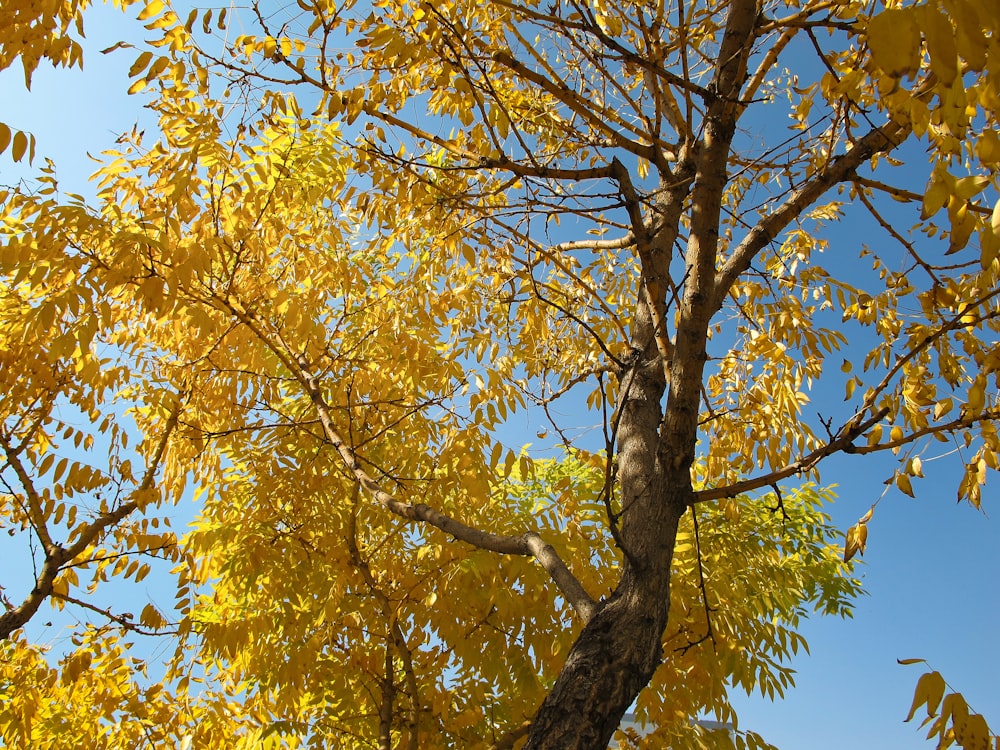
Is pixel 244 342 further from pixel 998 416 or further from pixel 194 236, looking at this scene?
pixel 998 416

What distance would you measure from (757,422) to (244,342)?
8.09 feet

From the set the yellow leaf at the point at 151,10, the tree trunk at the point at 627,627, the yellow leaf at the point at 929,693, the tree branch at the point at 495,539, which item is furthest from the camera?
the yellow leaf at the point at 151,10

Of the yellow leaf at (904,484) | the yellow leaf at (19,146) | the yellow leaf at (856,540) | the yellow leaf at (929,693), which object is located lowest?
the yellow leaf at (929,693)

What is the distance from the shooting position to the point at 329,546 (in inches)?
143

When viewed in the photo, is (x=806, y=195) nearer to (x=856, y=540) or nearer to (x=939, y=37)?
(x=856, y=540)

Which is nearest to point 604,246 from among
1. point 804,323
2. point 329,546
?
point 804,323

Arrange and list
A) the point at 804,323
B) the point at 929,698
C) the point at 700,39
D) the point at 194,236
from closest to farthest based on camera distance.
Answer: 1. the point at 929,698
2. the point at 804,323
3. the point at 194,236
4. the point at 700,39

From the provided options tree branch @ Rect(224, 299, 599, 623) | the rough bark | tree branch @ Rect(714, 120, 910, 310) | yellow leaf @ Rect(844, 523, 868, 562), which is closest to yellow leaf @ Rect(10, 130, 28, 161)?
tree branch @ Rect(224, 299, 599, 623)

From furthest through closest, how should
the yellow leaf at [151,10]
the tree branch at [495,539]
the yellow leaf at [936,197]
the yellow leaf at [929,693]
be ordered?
the yellow leaf at [151,10]
the tree branch at [495,539]
the yellow leaf at [929,693]
the yellow leaf at [936,197]

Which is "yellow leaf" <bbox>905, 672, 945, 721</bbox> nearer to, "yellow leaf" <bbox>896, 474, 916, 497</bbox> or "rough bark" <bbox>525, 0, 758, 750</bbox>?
"yellow leaf" <bbox>896, 474, 916, 497</bbox>

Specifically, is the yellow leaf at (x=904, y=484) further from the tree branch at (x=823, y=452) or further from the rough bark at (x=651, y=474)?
the rough bark at (x=651, y=474)

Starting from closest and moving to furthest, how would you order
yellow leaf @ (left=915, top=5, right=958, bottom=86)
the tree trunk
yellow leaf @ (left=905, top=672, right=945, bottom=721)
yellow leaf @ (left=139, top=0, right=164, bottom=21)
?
yellow leaf @ (left=915, top=5, right=958, bottom=86), yellow leaf @ (left=905, top=672, right=945, bottom=721), the tree trunk, yellow leaf @ (left=139, top=0, right=164, bottom=21)

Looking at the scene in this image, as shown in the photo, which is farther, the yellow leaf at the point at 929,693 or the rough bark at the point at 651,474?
the rough bark at the point at 651,474

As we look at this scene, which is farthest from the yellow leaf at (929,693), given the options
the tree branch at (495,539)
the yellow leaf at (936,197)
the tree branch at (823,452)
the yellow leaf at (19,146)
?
the yellow leaf at (19,146)
